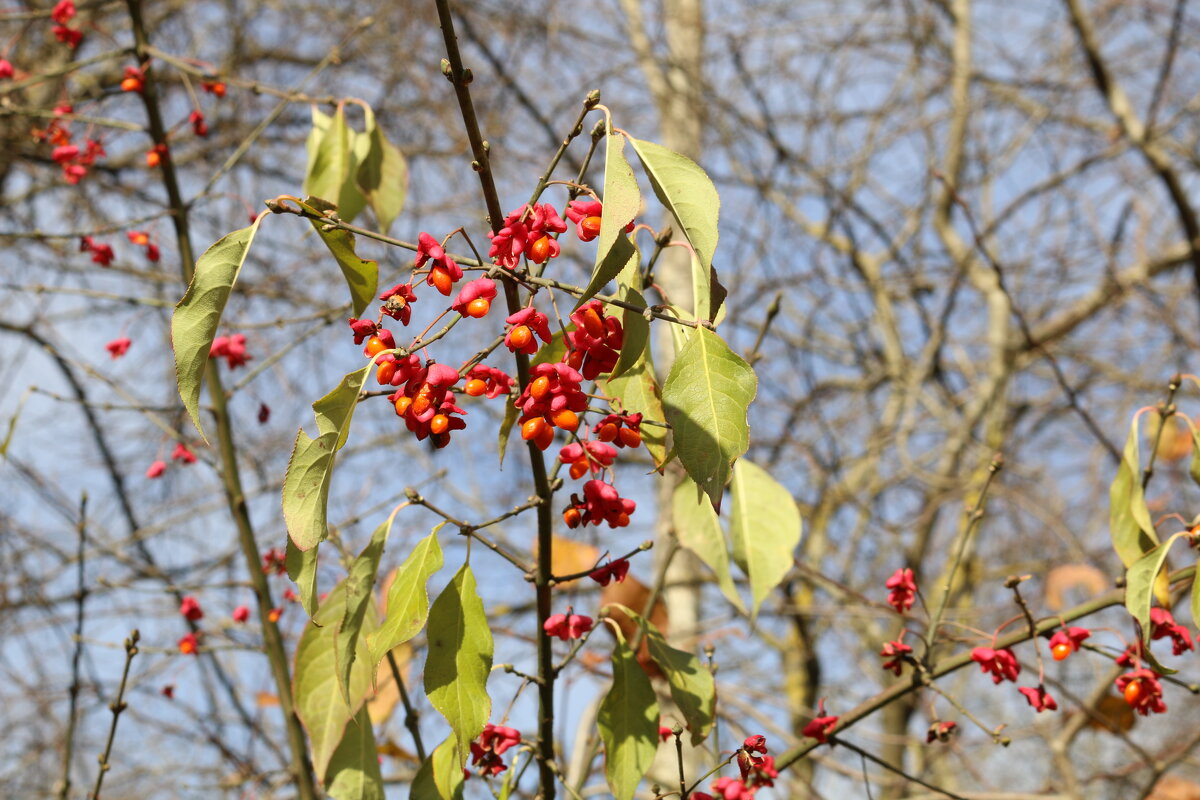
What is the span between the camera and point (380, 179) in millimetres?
1951

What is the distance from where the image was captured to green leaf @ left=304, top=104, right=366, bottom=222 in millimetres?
1908

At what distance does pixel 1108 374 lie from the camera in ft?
19.5

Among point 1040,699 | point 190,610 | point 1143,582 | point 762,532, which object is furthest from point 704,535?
point 190,610

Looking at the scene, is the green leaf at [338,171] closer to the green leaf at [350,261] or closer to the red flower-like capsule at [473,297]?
the green leaf at [350,261]

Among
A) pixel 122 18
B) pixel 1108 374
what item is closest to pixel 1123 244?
pixel 1108 374

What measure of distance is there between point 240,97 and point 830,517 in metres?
3.62

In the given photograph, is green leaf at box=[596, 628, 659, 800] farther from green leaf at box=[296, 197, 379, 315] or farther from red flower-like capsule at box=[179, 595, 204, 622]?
red flower-like capsule at box=[179, 595, 204, 622]

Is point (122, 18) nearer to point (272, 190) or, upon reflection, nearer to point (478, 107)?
point (272, 190)

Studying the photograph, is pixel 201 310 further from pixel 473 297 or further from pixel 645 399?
pixel 645 399

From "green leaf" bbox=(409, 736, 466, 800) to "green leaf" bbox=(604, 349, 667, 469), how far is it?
394 mm

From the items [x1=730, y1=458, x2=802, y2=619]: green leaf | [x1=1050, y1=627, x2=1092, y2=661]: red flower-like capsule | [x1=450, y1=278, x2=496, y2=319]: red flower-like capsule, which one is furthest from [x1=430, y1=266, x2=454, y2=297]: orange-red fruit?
[x1=1050, y1=627, x2=1092, y2=661]: red flower-like capsule

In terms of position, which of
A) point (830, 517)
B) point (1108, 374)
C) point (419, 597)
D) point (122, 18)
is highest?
point (122, 18)

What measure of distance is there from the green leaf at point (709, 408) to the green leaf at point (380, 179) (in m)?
1.11

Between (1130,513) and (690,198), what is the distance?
93 centimetres
